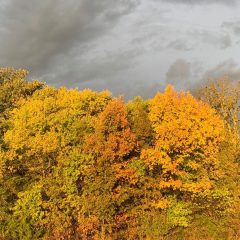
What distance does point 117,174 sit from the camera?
1905 inches

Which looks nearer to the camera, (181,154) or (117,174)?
(117,174)

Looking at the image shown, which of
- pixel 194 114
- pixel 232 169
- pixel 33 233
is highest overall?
pixel 194 114

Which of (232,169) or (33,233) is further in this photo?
(232,169)

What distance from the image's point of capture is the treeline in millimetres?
48375

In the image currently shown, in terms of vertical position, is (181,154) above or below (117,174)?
above

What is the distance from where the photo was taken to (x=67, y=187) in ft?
165

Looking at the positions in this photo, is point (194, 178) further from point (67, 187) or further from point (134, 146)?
point (67, 187)

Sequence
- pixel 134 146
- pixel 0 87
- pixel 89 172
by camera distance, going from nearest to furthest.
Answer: pixel 89 172 → pixel 134 146 → pixel 0 87

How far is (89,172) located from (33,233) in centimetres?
903

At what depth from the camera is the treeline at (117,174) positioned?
48375 mm

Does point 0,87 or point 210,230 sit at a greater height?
point 0,87

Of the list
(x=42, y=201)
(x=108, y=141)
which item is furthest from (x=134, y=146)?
(x=42, y=201)

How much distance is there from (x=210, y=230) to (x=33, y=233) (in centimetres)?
1823

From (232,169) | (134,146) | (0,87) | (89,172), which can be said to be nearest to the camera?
(89,172)
